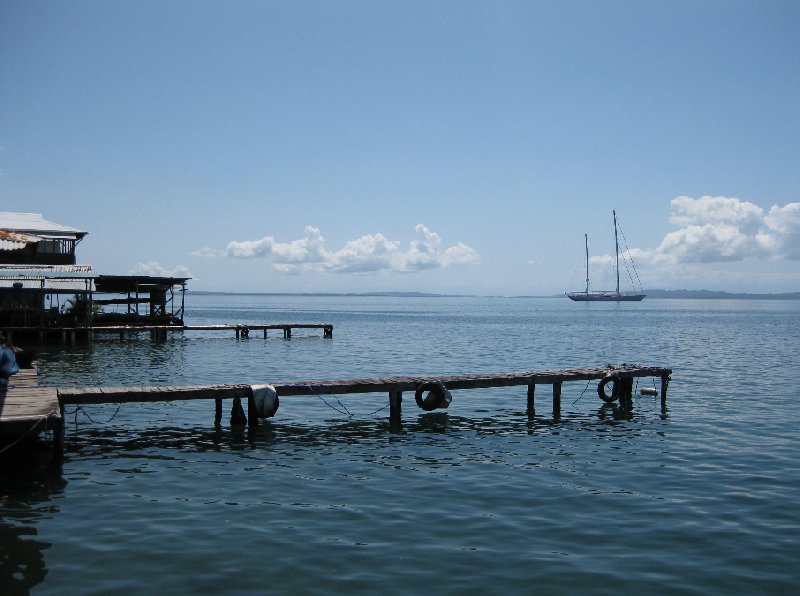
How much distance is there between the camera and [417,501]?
12672 mm

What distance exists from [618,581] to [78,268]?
1685 inches

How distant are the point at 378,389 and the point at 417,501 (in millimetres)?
7976

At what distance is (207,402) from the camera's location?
23578mm

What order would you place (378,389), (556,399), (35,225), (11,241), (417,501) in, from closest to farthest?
1. (417,501)
2. (11,241)
3. (378,389)
4. (556,399)
5. (35,225)

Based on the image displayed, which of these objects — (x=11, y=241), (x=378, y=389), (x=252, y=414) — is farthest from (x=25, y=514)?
(x=378, y=389)

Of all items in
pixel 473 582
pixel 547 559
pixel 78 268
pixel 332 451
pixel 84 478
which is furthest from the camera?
pixel 78 268

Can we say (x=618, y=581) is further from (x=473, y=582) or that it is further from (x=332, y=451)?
(x=332, y=451)

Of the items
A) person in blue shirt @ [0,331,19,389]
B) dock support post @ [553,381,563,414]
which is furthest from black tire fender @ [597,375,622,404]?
person in blue shirt @ [0,331,19,389]

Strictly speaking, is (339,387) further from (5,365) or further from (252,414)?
(5,365)

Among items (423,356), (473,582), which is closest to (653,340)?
(423,356)

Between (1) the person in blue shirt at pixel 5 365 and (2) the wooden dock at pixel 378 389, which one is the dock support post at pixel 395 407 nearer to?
(2) the wooden dock at pixel 378 389

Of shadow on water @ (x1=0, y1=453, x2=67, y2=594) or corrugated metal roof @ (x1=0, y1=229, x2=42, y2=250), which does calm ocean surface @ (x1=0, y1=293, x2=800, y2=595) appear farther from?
corrugated metal roof @ (x1=0, y1=229, x2=42, y2=250)

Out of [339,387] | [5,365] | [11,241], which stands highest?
[11,241]

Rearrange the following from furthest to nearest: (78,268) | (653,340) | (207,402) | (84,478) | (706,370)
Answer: (653,340) → (78,268) → (706,370) → (207,402) → (84,478)
